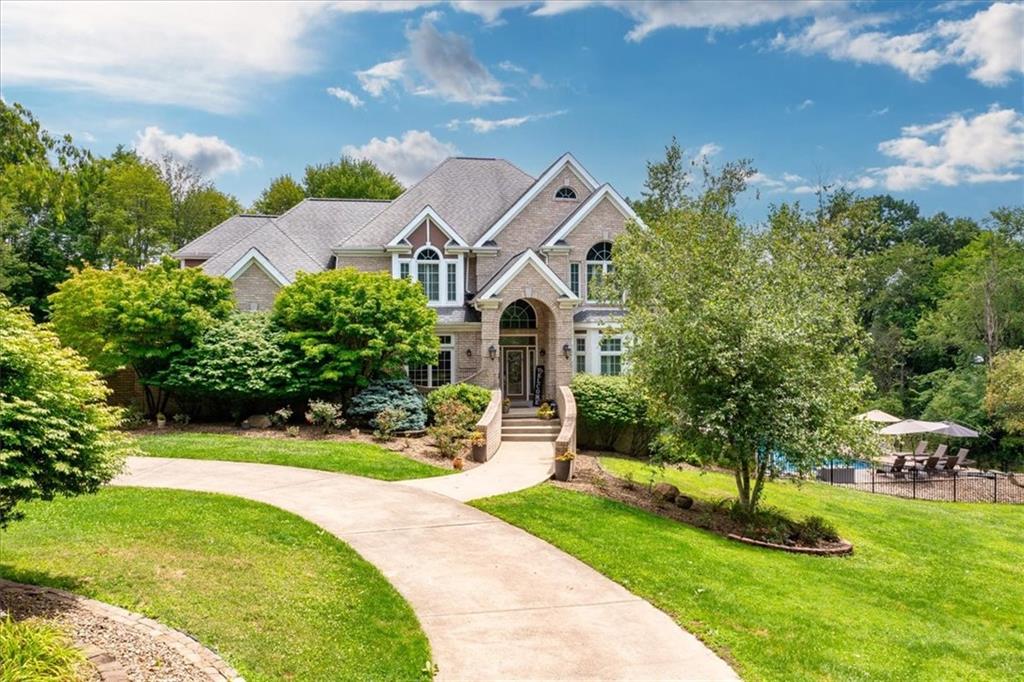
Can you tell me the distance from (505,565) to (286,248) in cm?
2080

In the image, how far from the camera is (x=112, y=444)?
804 cm

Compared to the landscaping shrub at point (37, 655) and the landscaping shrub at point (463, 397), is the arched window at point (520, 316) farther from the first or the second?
the landscaping shrub at point (37, 655)

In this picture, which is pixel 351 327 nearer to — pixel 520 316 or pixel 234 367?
pixel 234 367

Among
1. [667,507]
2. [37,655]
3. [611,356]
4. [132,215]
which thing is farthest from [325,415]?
[132,215]

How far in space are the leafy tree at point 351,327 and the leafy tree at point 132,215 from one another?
1085 inches

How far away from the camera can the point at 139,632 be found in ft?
22.2

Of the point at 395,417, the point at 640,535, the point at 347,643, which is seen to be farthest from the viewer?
the point at 395,417

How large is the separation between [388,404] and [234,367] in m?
4.71

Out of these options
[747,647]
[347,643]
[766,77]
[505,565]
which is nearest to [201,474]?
[505,565]

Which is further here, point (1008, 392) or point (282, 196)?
point (282, 196)

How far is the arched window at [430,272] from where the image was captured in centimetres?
2636

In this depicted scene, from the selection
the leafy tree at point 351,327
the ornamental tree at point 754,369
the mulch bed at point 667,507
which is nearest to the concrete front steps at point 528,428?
the leafy tree at point 351,327

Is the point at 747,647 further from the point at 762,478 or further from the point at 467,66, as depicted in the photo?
the point at 467,66

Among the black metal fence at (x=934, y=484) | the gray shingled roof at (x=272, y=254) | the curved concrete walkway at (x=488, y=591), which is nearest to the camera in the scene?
the curved concrete walkway at (x=488, y=591)
